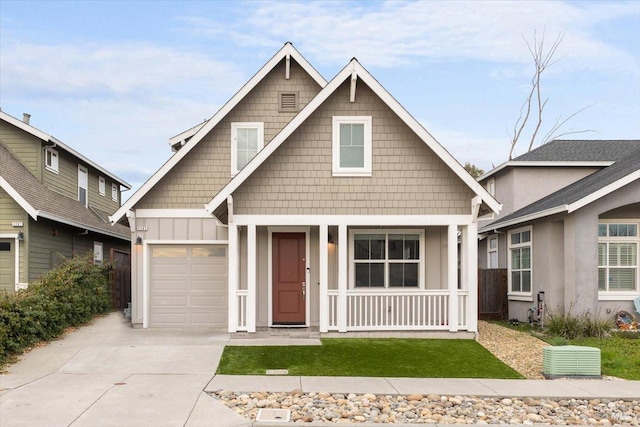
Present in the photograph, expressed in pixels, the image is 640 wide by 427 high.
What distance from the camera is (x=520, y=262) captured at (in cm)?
1916

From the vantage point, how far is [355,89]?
1430cm

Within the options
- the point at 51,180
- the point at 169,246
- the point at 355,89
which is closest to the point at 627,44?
the point at 355,89

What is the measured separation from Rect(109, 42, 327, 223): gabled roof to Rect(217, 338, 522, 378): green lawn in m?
4.69

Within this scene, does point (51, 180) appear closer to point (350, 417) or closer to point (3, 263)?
point (3, 263)

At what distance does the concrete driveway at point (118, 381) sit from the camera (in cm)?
811

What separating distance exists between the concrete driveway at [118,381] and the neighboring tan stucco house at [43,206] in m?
3.31

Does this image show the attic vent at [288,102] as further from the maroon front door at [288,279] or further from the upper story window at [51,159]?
the upper story window at [51,159]

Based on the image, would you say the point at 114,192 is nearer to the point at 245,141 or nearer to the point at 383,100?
the point at 245,141

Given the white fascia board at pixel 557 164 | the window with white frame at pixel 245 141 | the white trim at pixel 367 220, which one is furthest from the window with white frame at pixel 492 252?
the window with white frame at pixel 245 141

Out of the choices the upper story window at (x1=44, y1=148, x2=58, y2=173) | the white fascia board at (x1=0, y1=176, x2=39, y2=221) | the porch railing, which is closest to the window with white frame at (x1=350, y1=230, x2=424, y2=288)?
the porch railing

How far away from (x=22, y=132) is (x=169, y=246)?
690cm

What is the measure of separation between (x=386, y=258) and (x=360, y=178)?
2.36 m

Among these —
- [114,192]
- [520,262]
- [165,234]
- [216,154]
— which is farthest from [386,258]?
[114,192]

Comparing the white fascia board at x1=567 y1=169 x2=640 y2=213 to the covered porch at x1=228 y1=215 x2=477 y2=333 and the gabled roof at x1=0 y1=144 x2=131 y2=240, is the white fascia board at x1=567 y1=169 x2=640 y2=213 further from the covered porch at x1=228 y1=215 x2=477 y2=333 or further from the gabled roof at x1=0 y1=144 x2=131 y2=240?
the gabled roof at x1=0 y1=144 x2=131 y2=240
